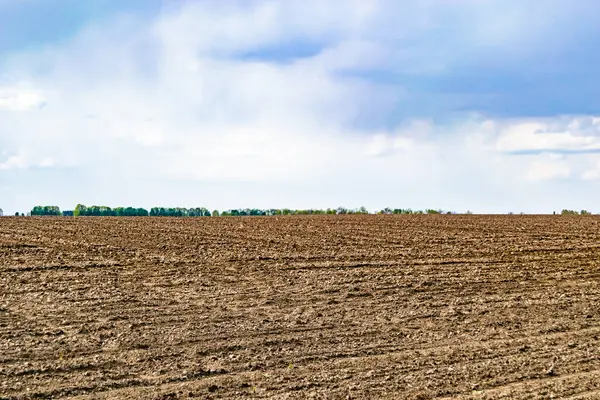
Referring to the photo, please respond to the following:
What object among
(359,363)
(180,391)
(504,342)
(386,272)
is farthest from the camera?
(386,272)

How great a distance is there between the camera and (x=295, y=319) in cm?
1265

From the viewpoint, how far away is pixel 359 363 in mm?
10273

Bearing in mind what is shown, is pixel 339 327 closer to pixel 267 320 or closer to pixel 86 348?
pixel 267 320

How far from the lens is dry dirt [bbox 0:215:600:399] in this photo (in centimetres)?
942

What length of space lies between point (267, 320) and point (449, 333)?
286 cm

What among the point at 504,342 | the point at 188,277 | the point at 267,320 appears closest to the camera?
the point at 504,342

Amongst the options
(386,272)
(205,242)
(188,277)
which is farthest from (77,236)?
(386,272)

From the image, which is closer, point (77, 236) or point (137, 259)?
point (137, 259)

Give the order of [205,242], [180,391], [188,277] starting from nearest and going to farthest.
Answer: [180,391], [188,277], [205,242]

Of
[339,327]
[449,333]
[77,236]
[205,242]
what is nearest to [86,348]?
[339,327]

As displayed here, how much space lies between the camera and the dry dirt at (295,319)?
9422 mm

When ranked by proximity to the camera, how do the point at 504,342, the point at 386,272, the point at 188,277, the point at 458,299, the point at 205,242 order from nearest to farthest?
the point at 504,342 < the point at 458,299 < the point at 188,277 < the point at 386,272 < the point at 205,242

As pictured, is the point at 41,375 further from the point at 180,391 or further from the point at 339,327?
the point at 339,327

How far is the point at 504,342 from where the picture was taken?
38.2 ft
